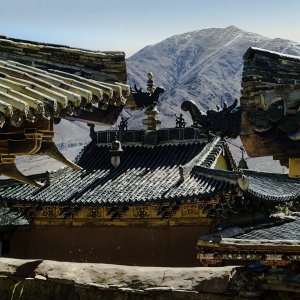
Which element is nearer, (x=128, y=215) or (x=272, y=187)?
(x=128, y=215)

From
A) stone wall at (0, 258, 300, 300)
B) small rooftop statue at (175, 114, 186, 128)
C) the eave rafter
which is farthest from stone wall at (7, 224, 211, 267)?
the eave rafter

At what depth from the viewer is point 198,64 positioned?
121 metres

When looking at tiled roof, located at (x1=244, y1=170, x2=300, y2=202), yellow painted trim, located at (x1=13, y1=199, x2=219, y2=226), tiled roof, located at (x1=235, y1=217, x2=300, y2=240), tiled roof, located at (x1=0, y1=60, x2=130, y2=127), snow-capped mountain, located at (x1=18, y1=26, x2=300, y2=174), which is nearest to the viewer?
tiled roof, located at (x1=0, y1=60, x2=130, y2=127)

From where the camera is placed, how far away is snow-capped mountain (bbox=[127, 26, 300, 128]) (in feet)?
325

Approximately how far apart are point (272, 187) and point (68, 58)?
42.6 feet

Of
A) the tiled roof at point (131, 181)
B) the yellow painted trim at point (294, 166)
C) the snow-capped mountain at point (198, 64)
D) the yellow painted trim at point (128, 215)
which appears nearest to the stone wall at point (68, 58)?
the yellow painted trim at point (294, 166)

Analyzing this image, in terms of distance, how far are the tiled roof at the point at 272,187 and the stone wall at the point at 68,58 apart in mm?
8542

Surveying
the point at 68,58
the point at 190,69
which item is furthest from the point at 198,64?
the point at 68,58

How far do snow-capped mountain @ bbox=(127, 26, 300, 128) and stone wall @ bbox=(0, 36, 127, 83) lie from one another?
78195 millimetres

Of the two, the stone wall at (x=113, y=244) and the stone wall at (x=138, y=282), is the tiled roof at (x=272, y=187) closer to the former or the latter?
the stone wall at (x=113, y=244)

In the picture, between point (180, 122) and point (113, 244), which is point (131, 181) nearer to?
point (113, 244)

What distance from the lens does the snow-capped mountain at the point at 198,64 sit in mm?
98938

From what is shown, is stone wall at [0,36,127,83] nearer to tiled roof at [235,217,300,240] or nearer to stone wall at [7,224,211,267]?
tiled roof at [235,217,300,240]

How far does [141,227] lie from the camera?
16.3m
